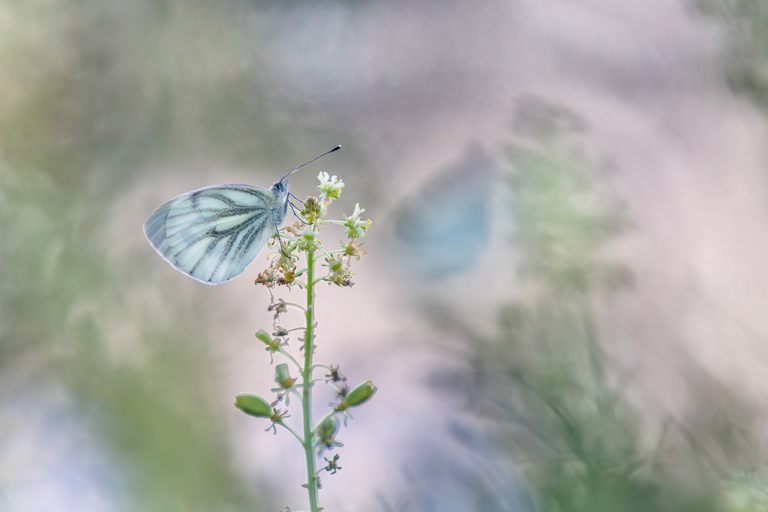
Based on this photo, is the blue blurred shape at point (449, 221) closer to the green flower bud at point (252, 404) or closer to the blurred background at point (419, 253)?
the blurred background at point (419, 253)

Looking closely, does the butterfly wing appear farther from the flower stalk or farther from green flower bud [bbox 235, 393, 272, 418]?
green flower bud [bbox 235, 393, 272, 418]

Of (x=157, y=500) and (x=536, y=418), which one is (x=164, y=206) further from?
(x=536, y=418)

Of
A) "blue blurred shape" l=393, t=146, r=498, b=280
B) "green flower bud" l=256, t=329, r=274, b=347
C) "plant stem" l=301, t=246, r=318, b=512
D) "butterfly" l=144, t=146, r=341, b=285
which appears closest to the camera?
"plant stem" l=301, t=246, r=318, b=512

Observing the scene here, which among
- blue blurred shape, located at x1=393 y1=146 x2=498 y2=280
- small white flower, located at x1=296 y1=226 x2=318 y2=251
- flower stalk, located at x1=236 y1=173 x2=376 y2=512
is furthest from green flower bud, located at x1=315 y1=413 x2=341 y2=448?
blue blurred shape, located at x1=393 y1=146 x2=498 y2=280

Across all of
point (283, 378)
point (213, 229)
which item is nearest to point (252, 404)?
point (283, 378)

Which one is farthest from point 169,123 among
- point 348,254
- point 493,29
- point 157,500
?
point 348,254

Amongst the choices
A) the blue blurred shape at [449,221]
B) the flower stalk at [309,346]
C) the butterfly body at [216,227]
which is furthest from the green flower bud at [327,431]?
the blue blurred shape at [449,221]
